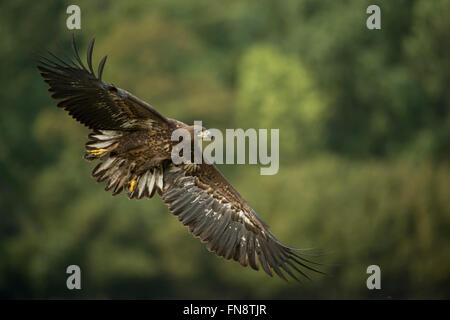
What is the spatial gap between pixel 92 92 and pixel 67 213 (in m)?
25.7

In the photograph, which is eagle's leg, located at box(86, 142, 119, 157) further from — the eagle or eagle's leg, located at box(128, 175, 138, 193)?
eagle's leg, located at box(128, 175, 138, 193)

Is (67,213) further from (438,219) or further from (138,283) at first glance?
(438,219)

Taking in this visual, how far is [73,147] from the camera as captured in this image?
38.3 meters

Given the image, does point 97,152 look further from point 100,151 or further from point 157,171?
point 157,171

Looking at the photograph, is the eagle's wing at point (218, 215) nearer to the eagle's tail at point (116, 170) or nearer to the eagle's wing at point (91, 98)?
the eagle's tail at point (116, 170)

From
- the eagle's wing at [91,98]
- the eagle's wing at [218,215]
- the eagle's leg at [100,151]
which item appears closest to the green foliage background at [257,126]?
the eagle's wing at [218,215]

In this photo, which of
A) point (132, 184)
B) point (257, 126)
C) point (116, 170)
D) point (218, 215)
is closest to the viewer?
point (116, 170)

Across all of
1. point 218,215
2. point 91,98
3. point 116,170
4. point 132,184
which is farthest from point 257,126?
point 91,98

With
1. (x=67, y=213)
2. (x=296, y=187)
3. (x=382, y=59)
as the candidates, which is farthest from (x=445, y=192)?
(x=67, y=213)

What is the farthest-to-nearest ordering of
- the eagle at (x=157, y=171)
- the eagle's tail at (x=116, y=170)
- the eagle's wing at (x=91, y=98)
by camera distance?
the eagle's tail at (x=116, y=170) → the eagle at (x=157, y=171) → the eagle's wing at (x=91, y=98)

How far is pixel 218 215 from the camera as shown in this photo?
12500 millimetres

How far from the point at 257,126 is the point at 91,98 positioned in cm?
2975

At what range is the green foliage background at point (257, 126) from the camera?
3347cm

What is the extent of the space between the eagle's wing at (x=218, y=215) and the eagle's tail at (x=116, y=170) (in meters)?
0.26
